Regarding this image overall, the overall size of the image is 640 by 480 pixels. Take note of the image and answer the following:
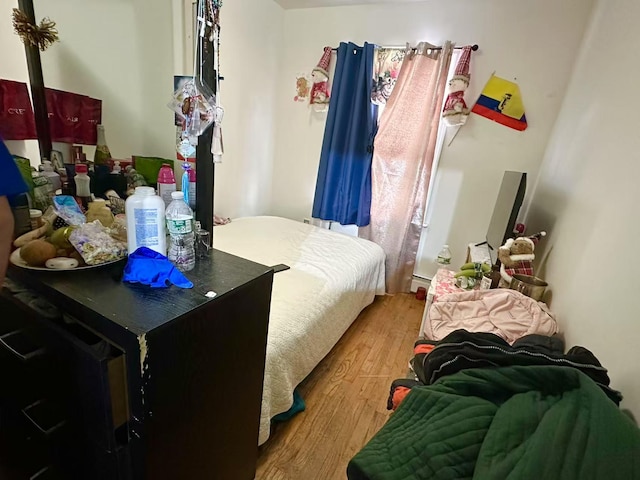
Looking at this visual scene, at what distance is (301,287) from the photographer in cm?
179

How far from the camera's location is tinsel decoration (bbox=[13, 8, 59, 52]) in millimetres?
853


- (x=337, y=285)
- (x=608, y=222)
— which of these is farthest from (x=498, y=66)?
(x=337, y=285)

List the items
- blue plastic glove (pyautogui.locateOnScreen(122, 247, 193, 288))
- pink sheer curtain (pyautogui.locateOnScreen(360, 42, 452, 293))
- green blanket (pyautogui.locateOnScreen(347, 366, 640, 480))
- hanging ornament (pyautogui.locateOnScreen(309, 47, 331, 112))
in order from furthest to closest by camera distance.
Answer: hanging ornament (pyautogui.locateOnScreen(309, 47, 331, 112)) < pink sheer curtain (pyautogui.locateOnScreen(360, 42, 452, 293)) < blue plastic glove (pyautogui.locateOnScreen(122, 247, 193, 288)) < green blanket (pyautogui.locateOnScreen(347, 366, 640, 480))

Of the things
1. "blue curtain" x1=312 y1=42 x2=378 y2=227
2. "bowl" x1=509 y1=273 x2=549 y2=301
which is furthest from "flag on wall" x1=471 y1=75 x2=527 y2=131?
"bowl" x1=509 y1=273 x2=549 y2=301

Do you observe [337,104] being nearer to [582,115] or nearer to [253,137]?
[253,137]

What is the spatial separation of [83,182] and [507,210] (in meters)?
1.98

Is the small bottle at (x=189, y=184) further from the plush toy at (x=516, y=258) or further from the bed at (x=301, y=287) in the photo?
the plush toy at (x=516, y=258)

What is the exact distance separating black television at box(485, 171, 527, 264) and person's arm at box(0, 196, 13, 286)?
78.6 inches

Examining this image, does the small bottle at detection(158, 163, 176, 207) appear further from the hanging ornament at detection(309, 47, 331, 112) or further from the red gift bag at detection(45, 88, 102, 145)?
the hanging ornament at detection(309, 47, 331, 112)

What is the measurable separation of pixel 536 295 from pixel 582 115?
1.05 m

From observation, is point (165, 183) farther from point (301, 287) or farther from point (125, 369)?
point (301, 287)

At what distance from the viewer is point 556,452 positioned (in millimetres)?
494

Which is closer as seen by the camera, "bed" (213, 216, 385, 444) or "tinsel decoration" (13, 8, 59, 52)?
"tinsel decoration" (13, 8, 59, 52)

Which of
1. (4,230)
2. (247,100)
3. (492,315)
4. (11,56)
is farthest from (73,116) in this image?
(247,100)
